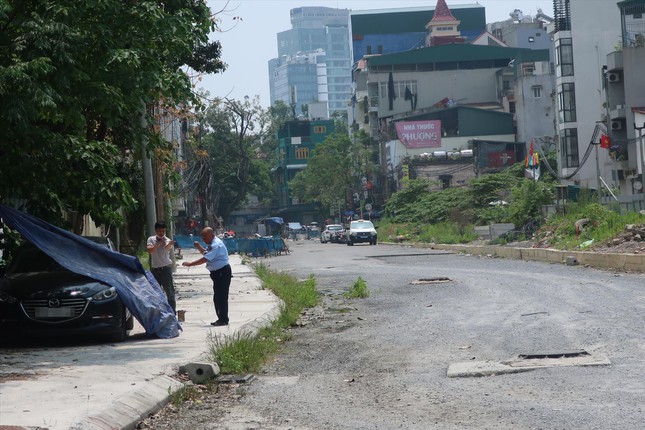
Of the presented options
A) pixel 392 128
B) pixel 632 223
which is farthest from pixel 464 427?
pixel 392 128

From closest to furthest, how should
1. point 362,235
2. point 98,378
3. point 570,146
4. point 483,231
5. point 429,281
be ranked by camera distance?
point 98,378 < point 429,281 < point 483,231 < point 570,146 < point 362,235

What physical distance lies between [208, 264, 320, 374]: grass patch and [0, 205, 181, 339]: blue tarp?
1094 millimetres

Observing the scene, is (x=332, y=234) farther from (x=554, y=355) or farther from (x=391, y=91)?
(x=554, y=355)

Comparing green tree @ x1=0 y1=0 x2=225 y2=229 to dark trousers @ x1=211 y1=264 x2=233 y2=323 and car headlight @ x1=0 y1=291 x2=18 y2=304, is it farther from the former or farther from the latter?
dark trousers @ x1=211 y1=264 x2=233 y2=323

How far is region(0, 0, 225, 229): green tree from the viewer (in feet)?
44.4

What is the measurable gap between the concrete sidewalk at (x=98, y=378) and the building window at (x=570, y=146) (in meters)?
54.4

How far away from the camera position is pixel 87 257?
15391mm

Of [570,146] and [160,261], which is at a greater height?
[570,146]

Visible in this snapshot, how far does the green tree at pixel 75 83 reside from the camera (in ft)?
44.4

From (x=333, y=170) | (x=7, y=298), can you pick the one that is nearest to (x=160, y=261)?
(x=7, y=298)

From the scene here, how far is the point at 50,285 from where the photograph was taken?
48.2ft

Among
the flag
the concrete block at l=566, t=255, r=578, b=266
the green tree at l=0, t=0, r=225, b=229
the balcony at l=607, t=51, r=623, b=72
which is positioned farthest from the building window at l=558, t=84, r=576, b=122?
the green tree at l=0, t=0, r=225, b=229

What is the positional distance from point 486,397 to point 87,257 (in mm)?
7827

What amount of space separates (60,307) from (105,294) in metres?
0.67
